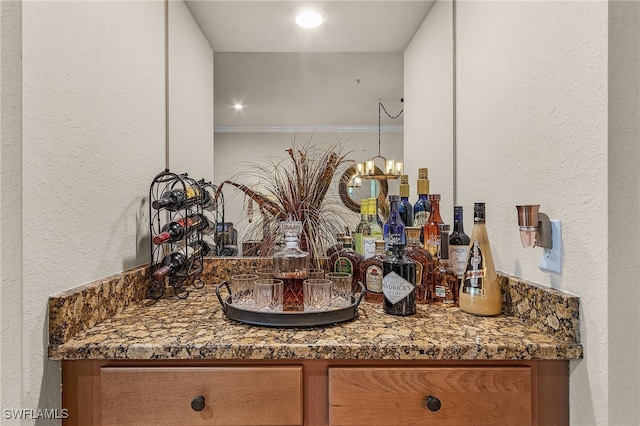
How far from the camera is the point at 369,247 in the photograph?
4.24 feet

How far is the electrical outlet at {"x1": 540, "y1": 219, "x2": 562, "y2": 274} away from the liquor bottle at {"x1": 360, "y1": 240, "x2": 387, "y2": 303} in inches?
18.3

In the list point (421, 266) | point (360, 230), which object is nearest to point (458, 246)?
point (421, 266)

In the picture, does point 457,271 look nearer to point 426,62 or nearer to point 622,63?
point 622,63

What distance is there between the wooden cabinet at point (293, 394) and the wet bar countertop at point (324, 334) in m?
0.04

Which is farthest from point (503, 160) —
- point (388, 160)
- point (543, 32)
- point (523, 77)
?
point (388, 160)

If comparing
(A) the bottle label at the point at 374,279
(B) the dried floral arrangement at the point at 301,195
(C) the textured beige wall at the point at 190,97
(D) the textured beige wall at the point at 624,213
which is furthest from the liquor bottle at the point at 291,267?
(D) the textured beige wall at the point at 624,213

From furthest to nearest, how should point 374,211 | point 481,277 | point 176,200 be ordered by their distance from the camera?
point 374,211
point 176,200
point 481,277

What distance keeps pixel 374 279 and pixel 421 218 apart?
35cm

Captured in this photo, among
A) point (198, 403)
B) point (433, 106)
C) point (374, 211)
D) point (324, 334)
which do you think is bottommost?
point (198, 403)

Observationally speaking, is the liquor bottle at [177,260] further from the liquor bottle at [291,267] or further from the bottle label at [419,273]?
the bottle label at [419,273]

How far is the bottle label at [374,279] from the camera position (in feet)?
3.86

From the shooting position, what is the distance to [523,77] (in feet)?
3.20

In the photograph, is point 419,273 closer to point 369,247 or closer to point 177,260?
point 369,247

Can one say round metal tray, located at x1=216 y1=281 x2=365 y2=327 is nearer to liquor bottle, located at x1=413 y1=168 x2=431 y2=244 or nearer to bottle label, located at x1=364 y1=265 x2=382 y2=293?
bottle label, located at x1=364 y1=265 x2=382 y2=293
